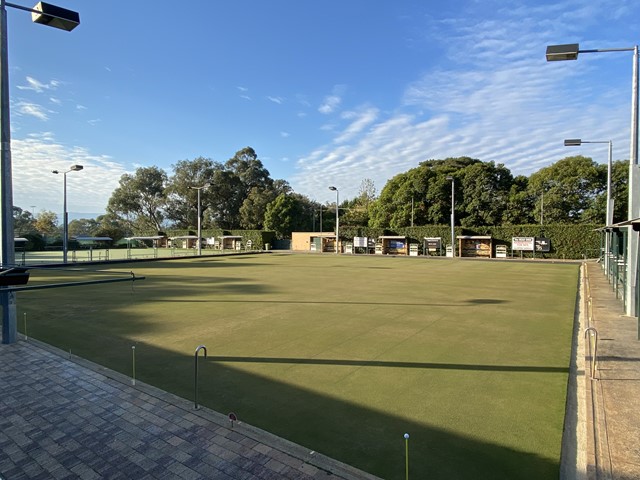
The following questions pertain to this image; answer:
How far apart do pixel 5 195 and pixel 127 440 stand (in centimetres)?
710

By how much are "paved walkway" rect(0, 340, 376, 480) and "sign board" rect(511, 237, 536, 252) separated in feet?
125

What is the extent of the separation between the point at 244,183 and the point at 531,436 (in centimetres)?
7188

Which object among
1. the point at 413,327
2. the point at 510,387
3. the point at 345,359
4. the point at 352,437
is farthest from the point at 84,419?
the point at 413,327

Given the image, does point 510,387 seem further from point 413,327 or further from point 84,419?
point 84,419

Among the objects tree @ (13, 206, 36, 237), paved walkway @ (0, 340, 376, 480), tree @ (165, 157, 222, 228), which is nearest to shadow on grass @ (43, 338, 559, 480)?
paved walkway @ (0, 340, 376, 480)

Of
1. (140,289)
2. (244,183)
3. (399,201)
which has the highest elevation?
(244,183)

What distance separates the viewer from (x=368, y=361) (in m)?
7.28

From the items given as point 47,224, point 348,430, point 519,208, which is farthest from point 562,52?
point 47,224

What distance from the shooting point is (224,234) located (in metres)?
61.9

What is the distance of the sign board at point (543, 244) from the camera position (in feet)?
119

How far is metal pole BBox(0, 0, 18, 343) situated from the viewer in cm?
834

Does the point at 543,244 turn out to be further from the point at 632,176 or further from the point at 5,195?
the point at 5,195

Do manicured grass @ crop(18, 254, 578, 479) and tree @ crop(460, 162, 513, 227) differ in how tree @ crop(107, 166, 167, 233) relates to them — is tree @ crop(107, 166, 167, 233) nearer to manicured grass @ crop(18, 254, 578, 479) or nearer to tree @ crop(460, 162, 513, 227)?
tree @ crop(460, 162, 513, 227)

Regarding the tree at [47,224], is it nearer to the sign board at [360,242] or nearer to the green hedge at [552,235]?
the sign board at [360,242]
